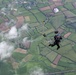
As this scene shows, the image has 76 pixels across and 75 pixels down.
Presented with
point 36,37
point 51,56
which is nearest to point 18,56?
point 51,56

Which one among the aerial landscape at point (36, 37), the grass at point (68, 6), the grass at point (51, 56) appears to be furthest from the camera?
the grass at point (68, 6)

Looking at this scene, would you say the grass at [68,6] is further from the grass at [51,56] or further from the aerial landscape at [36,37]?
the grass at [51,56]

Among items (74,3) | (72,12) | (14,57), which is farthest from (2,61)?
(74,3)

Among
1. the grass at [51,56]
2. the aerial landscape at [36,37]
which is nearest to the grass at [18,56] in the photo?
the aerial landscape at [36,37]

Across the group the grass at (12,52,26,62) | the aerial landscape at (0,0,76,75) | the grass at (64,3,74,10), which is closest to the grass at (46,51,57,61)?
the aerial landscape at (0,0,76,75)

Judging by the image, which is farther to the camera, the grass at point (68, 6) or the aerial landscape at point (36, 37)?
the grass at point (68, 6)

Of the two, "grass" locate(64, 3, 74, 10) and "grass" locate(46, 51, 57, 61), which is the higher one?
"grass" locate(64, 3, 74, 10)

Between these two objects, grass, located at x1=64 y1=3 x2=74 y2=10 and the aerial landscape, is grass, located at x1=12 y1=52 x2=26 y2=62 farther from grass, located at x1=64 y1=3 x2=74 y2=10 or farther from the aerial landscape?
grass, located at x1=64 y1=3 x2=74 y2=10

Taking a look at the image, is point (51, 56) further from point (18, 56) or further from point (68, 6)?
point (68, 6)
